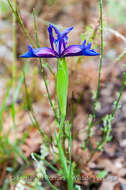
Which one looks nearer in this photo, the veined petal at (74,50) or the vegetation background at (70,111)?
the veined petal at (74,50)

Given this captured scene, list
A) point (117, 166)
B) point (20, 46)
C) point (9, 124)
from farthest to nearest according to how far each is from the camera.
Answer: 1. point (20, 46)
2. point (9, 124)
3. point (117, 166)

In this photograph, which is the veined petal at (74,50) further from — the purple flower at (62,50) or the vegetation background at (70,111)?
the vegetation background at (70,111)

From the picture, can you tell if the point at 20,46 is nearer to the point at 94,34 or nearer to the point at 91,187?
the point at 94,34

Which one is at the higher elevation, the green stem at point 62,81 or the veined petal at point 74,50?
the veined petal at point 74,50

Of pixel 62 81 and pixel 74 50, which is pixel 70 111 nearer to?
pixel 62 81

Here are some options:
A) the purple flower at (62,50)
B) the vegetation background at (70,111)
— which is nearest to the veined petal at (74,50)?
the purple flower at (62,50)

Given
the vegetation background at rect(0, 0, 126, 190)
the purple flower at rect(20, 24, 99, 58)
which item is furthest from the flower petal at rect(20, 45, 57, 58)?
the vegetation background at rect(0, 0, 126, 190)

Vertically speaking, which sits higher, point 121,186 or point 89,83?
point 89,83

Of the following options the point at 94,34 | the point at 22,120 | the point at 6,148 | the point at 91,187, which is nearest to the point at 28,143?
the point at 6,148

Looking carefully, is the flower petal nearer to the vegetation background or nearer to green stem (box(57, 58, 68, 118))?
green stem (box(57, 58, 68, 118))

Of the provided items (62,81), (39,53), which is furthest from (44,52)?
(62,81)

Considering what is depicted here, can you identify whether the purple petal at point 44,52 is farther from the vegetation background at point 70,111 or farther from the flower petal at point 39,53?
the vegetation background at point 70,111
